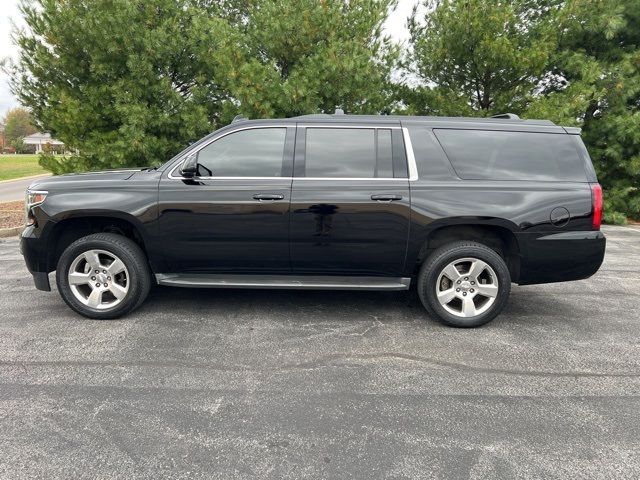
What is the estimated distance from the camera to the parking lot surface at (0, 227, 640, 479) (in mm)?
2287

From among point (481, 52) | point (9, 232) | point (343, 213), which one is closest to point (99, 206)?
point (343, 213)

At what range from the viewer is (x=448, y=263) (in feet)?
13.0

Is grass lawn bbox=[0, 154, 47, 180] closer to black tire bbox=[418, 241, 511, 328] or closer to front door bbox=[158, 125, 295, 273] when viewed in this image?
front door bbox=[158, 125, 295, 273]

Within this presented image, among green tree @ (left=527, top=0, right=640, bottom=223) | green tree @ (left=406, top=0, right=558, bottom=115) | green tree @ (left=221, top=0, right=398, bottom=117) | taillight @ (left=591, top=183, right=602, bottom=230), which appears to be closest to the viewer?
taillight @ (left=591, top=183, right=602, bottom=230)

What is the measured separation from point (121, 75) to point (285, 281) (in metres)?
6.25

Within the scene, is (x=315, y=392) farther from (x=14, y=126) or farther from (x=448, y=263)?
(x=14, y=126)

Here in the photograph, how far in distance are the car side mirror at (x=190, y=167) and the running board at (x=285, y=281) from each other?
0.95 m

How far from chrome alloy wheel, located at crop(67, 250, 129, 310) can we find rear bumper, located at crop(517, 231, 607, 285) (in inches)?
145

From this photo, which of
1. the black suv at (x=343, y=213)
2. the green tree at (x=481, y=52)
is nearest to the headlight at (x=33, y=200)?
the black suv at (x=343, y=213)

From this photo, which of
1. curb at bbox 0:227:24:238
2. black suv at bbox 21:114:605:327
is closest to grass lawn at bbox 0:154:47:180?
curb at bbox 0:227:24:238

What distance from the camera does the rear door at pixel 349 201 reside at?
3.93m

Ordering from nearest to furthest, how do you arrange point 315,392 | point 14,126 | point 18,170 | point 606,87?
point 315,392 → point 606,87 → point 18,170 → point 14,126

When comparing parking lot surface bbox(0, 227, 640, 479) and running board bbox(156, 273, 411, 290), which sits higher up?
running board bbox(156, 273, 411, 290)

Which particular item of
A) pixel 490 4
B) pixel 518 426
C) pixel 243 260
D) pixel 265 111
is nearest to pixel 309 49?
pixel 265 111
